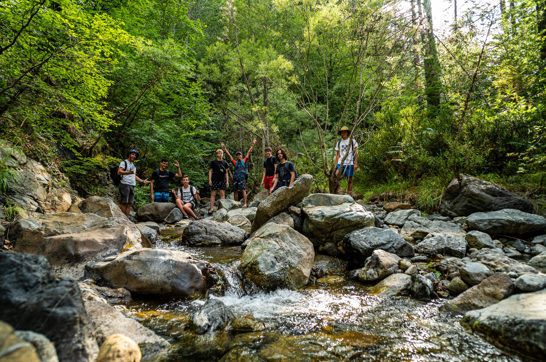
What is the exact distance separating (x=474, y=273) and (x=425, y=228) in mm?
2455

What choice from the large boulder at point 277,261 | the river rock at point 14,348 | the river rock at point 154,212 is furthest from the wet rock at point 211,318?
the river rock at point 154,212

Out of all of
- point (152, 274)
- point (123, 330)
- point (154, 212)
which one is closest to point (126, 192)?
point (154, 212)

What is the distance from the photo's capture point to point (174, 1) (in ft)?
46.5

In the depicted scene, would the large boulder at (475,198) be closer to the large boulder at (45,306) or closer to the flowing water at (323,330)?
the flowing water at (323,330)

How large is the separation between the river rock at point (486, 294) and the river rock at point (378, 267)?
3.33 ft

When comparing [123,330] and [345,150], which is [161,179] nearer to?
[345,150]

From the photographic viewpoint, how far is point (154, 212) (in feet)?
32.6

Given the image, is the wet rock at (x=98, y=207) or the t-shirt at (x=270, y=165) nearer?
the wet rock at (x=98, y=207)

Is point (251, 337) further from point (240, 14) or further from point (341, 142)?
point (240, 14)

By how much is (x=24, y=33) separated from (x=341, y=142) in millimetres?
7911

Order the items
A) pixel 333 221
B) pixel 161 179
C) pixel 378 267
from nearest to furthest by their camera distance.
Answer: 1. pixel 378 267
2. pixel 333 221
3. pixel 161 179

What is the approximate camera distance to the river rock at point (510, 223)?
4969 millimetres

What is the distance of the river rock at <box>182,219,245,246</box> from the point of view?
656cm

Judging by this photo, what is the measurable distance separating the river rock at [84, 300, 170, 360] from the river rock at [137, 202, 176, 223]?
768 cm
